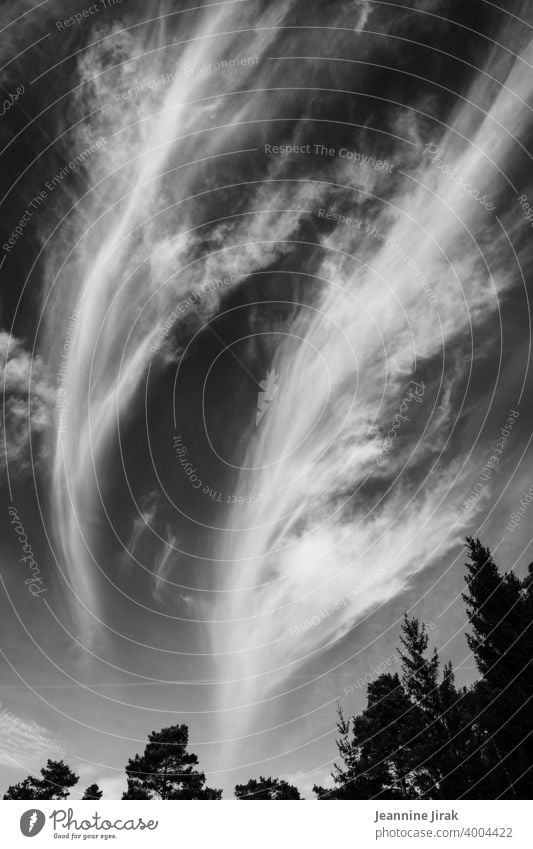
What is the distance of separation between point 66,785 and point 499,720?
45460 mm

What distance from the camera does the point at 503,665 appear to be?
28.5 m

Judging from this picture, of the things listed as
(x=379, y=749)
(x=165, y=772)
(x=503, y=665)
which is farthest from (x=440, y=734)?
(x=165, y=772)

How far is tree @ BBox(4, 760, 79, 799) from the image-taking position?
47438 mm

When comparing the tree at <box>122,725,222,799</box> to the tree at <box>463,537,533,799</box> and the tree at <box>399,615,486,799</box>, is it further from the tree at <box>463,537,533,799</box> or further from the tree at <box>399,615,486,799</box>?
the tree at <box>463,537,533,799</box>

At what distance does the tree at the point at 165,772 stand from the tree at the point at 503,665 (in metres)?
29.4

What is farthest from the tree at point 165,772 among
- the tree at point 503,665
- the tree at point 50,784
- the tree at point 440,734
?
the tree at point 503,665
